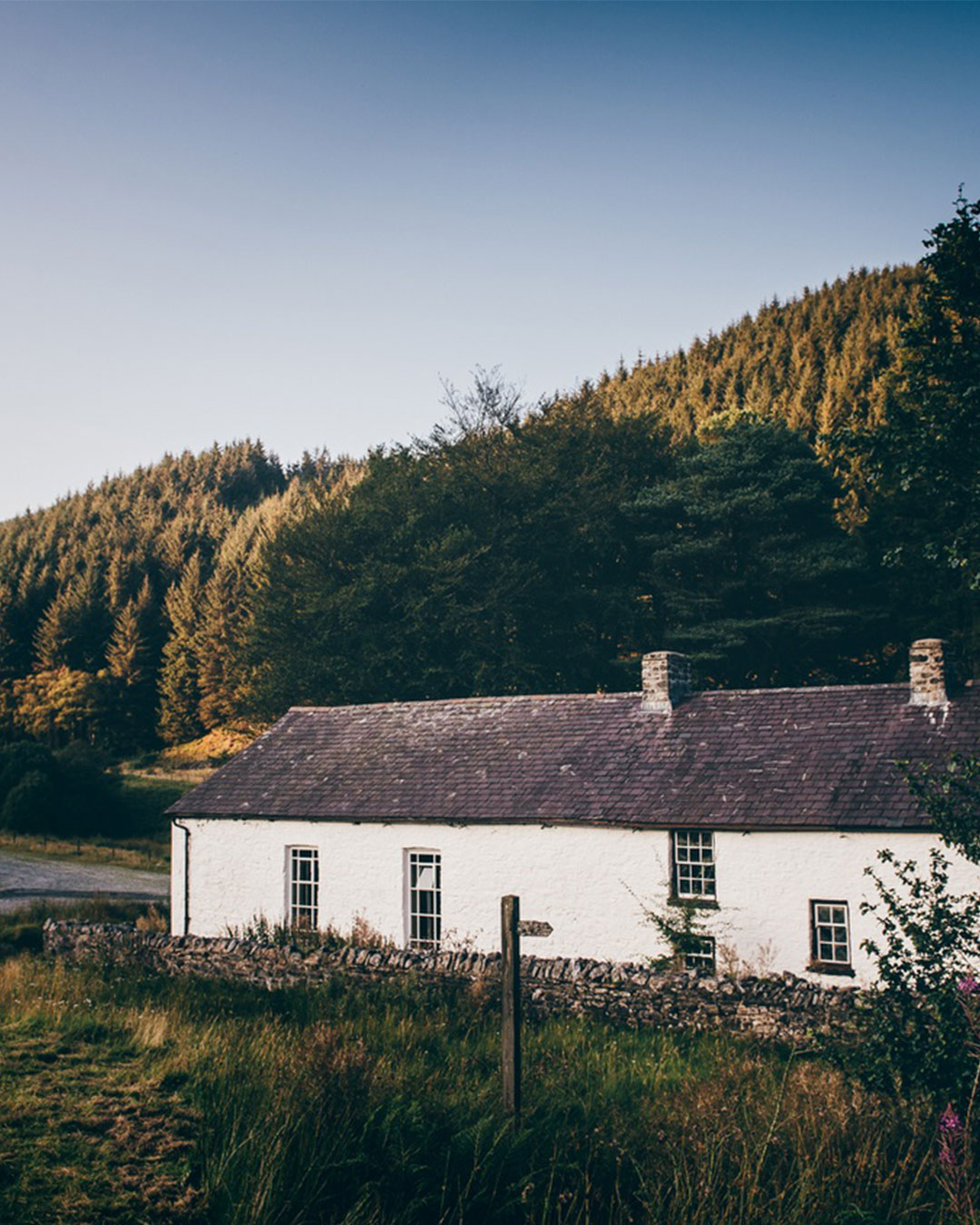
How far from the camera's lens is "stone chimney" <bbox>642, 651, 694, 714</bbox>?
2428 cm

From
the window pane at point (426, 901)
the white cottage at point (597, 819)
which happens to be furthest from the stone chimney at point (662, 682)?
the window pane at point (426, 901)

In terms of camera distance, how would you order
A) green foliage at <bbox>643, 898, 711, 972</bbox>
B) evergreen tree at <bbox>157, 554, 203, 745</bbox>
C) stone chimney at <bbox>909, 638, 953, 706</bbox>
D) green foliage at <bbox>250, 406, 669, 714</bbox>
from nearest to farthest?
green foliage at <bbox>643, 898, 711, 972</bbox>, stone chimney at <bbox>909, 638, 953, 706</bbox>, green foliage at <bbox>250, 406, 669, 714</bbox>, evergreen tree at <bbox>157, 554, 203, 745</bbox>

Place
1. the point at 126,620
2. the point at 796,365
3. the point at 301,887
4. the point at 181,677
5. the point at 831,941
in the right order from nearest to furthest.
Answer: the point at 831,941 < the point at 301,887 < the point at 181,677 < the point at 126,620 < the point at 796,365

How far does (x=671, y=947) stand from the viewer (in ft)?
67.2

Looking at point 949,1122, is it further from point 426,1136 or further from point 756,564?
point 756,564

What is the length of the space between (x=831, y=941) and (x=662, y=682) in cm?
708

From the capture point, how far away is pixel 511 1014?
8914 millimetres

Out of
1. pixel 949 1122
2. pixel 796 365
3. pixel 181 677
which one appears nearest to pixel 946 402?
pixel 949 1122

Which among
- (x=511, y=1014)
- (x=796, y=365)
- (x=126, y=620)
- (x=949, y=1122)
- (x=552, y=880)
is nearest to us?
(x=949, y=1122)

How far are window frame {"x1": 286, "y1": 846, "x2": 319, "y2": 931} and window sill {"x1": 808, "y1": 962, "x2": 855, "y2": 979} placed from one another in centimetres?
1155

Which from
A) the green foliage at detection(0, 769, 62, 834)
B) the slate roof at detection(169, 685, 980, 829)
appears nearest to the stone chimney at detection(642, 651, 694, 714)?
the slate roof at detection(169, 685, 980, 829)

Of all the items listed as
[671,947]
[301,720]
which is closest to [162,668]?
[301,720]

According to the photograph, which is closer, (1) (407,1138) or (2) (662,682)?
(1) (407,1138)

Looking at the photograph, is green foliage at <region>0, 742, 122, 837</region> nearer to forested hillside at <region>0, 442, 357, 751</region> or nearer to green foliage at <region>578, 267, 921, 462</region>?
forested hillside at <region>0, 442, 357, 751</region>
